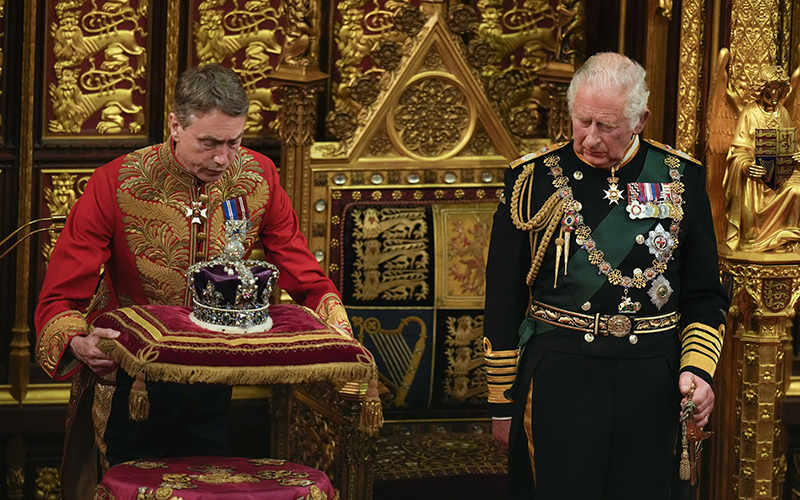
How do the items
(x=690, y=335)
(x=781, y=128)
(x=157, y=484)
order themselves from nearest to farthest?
1. (x=157, y=484)
2. (x=690, y=335)
3. (x=781, y=128)

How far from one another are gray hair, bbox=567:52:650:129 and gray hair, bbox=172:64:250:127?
90 cm

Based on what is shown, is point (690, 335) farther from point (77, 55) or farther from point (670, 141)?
point (77, 55)

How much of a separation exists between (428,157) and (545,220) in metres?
1.34

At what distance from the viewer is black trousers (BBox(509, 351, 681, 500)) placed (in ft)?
9.76

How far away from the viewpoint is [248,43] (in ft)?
14.4

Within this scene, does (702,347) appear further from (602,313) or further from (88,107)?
(88,107)

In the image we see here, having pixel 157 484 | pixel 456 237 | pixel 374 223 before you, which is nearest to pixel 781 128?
pixel 456 237

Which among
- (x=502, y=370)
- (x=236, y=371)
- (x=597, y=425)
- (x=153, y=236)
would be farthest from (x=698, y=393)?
(x=153, y=236)

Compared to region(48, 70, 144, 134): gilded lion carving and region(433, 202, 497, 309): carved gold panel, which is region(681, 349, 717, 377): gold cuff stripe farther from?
region(48, 70, 144, 134): gilded lion carving

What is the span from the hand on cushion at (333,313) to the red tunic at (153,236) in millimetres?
11

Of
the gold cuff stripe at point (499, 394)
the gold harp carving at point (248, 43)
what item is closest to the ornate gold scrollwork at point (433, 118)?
the gold harp carving at point (248, 43)

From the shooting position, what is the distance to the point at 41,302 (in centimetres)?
311

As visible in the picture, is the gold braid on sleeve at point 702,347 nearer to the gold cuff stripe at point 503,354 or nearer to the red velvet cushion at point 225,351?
the gold cuff stripe at point 503,354

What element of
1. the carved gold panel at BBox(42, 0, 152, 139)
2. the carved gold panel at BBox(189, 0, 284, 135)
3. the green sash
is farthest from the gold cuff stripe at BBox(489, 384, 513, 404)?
the carved gold panel at BBox(42, 0, 152, 139)
